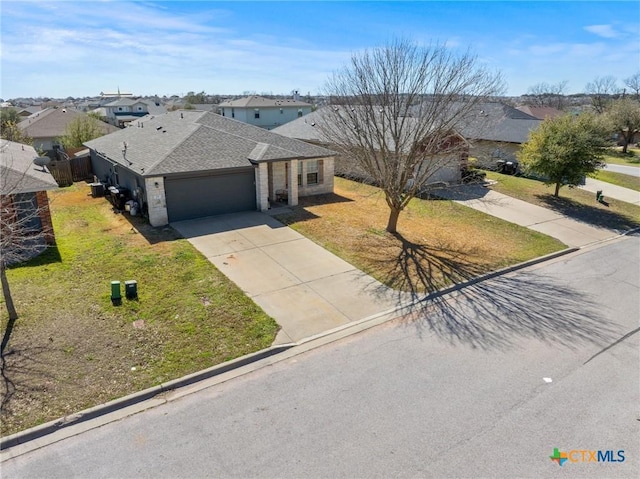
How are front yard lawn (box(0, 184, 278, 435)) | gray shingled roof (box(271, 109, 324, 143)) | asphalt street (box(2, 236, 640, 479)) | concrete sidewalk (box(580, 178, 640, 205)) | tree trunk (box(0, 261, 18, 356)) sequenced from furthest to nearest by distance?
1. gray shingled roof (box(271, 109, 324, 143))
2. concrete sidewalk (box(580, 178, 640, 205))
3. tree trunk (box(0, 261, 18, 356))
4. front yard lawn (box(0, 184, 278, 435))
5. asphalt street (box(2, 236, 640, 479))

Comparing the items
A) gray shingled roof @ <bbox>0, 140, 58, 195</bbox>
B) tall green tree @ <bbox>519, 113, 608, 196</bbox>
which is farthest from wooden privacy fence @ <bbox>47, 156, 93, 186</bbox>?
tall green tree @ <bbox>519, 113, 608, 196</bbox>

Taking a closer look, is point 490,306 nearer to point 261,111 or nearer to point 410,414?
point 410,414

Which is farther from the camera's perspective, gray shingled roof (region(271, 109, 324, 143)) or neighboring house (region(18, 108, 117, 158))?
neighboring house (region(18, 108, 117, 158))

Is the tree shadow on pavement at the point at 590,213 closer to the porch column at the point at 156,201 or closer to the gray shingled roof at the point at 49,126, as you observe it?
the porch column at the point at 156,201

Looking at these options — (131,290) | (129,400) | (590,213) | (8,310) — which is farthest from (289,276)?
(590,213)

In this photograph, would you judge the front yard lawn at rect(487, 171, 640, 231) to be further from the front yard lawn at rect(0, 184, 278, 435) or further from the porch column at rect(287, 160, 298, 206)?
the front yard lawn at rect(0, 184, 278, 435)

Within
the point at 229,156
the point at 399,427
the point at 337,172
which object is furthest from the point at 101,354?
the point at 337,172

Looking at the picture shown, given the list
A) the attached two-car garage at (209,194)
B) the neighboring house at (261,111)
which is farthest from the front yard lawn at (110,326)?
the neighboring house at (261,111)
